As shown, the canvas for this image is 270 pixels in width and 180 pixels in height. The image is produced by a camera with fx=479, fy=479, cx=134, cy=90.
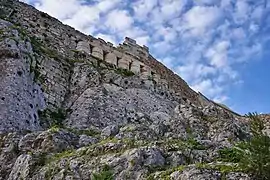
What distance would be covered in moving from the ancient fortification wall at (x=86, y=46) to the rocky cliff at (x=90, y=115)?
0.14 metres

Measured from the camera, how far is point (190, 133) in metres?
27.4

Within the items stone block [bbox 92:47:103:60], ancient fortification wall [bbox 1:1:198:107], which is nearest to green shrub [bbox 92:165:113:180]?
ancient fortification wall [bbox 1:1:198:107]

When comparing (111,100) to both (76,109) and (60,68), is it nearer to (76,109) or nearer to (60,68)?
(76,109)

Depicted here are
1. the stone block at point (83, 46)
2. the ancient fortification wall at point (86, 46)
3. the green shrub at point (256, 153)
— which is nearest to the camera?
the green shrub at point (256, 153)

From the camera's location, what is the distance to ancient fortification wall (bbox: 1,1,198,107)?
42531 millimetres

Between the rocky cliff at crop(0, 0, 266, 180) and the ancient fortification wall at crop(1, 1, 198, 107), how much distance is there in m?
0.14

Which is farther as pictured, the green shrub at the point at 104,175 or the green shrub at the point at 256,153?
the green shrub at the point at 104,175

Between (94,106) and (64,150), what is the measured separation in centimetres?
1153

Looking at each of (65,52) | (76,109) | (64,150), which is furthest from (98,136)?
(65,52)

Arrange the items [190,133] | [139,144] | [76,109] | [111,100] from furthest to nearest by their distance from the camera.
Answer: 1. [111,100]
2. [76,109]
3. [190,133]
4. [139,144]

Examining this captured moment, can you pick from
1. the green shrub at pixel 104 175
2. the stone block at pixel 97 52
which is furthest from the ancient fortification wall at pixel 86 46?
the green shrub at pixel 104 175

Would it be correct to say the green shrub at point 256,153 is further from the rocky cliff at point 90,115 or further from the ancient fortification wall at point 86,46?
the ancient fortification wall at point 86,46

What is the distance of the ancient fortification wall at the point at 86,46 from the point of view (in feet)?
140

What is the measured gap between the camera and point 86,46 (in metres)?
45.9
